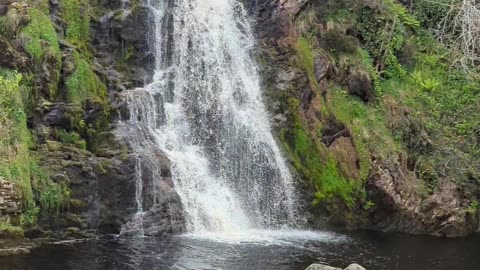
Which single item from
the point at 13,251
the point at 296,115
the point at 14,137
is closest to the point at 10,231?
the point at 13,251

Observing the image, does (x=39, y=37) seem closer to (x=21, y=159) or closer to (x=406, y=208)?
(x=21, y=159)

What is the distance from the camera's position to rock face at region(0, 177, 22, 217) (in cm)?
1445

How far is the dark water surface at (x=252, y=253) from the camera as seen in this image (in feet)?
44.2

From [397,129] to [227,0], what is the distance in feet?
28.5

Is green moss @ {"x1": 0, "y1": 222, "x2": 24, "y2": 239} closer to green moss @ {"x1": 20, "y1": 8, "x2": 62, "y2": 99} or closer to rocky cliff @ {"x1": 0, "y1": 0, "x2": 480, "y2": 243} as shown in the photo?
rocky cliff @ {"x1": 0, "y1": 0, "x2": 480, "y2": 243}

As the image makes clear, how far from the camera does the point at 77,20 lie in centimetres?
2002

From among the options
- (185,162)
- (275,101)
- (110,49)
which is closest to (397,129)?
(275,101)

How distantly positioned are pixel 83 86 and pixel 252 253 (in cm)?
727

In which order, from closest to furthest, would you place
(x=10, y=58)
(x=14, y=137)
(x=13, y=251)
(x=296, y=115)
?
1. (x=13, y=251)
2. (x=14, y=137)
3. (x=10, y=58)
4. (x=296, y=115)

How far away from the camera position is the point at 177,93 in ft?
68.3

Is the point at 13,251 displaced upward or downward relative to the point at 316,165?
downward

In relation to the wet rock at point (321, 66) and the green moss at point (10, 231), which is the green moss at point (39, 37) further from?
the wet rock at point (321, 66)

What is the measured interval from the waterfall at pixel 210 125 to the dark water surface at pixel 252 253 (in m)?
1.32

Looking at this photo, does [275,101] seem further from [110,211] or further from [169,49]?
[110,211]
